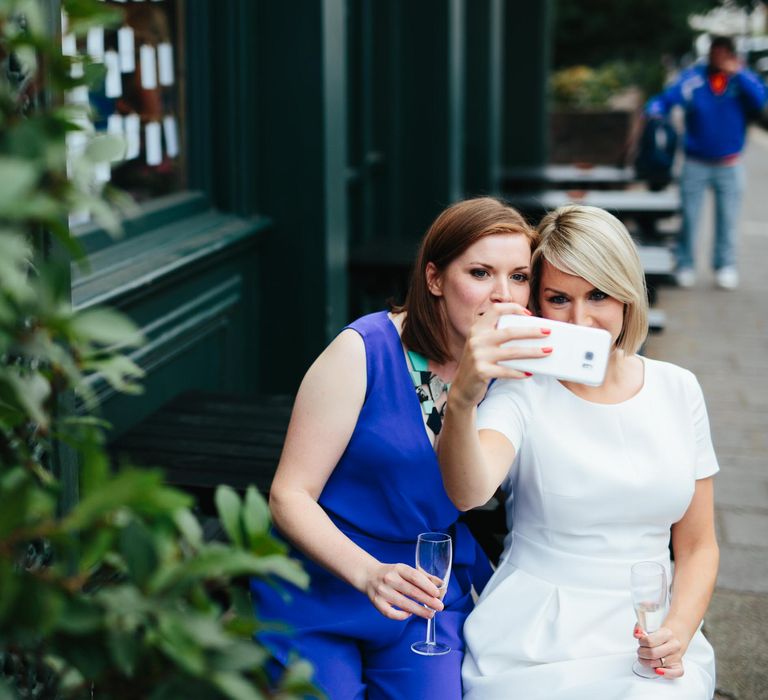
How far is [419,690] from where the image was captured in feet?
7.48

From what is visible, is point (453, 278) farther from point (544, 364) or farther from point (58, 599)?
point (58, 599)

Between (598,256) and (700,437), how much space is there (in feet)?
1.66

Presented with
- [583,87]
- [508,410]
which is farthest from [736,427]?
[583,87]

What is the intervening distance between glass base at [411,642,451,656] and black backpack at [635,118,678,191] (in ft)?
27.9

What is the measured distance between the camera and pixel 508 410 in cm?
239

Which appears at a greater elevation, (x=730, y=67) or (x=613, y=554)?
(x=730, y=67)

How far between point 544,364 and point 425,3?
19.8 feet

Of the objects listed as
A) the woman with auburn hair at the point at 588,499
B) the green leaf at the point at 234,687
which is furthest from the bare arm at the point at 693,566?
the green leaf at the point at 234,687

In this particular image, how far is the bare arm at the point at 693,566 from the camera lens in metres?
2.35

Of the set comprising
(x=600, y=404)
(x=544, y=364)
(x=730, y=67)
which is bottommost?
(x=600, y=404)

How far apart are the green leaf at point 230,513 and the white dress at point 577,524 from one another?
4.02 ft

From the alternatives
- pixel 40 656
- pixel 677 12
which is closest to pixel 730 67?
pixel 40 656

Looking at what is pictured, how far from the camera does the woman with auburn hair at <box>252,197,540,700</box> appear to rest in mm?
2271

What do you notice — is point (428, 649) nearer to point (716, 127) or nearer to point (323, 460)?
point (323, 460)
